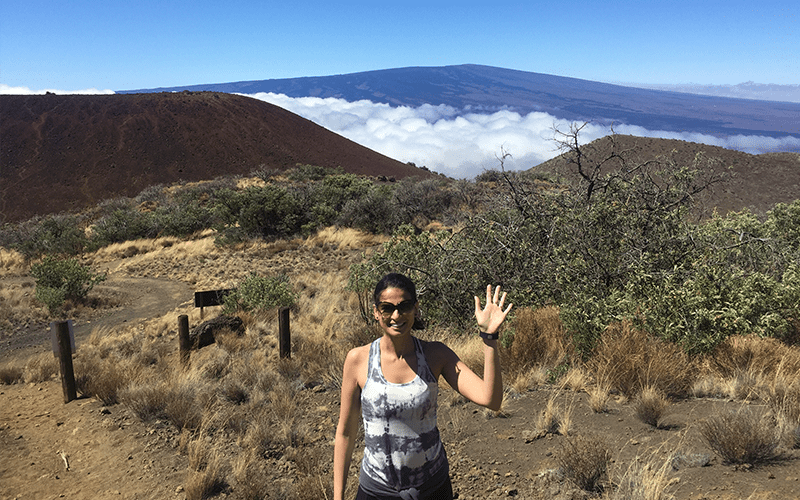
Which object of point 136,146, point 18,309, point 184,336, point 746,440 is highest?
point 136,146

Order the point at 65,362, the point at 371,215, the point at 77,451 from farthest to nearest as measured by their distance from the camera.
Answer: the point at 371,215 → the point at 65,362 → the point at 77,451

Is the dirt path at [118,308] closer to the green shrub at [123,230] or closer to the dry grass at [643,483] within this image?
Result: the green shrub at [123,230]

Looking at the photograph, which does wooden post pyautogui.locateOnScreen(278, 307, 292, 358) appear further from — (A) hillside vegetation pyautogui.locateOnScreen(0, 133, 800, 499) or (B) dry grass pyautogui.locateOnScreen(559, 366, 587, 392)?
(B) dry grass pyautogui.locateOnScreen(559, 366, 587, 392)

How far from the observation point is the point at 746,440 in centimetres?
317

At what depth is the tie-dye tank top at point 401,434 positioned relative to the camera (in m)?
2.00

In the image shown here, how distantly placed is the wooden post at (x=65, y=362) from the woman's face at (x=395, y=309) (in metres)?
6.05

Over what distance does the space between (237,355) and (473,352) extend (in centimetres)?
409

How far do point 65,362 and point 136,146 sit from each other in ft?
196

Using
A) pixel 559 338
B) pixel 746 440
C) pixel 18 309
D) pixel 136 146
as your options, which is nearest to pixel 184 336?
pixel 559 338

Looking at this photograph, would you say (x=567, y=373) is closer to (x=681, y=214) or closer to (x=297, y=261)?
(x=681, y=214)

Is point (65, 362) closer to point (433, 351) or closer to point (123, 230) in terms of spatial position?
point (433, 351)

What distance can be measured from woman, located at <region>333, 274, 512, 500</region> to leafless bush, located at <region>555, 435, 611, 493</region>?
1.67m

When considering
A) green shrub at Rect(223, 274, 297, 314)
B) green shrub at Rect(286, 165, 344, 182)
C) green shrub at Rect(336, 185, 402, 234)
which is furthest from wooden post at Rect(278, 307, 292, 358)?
green shrub at Rect(286, 165, 344, 182)

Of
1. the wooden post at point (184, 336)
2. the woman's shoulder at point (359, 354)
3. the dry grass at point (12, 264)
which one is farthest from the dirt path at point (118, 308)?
the woman's shoulder at point (359, 354)
